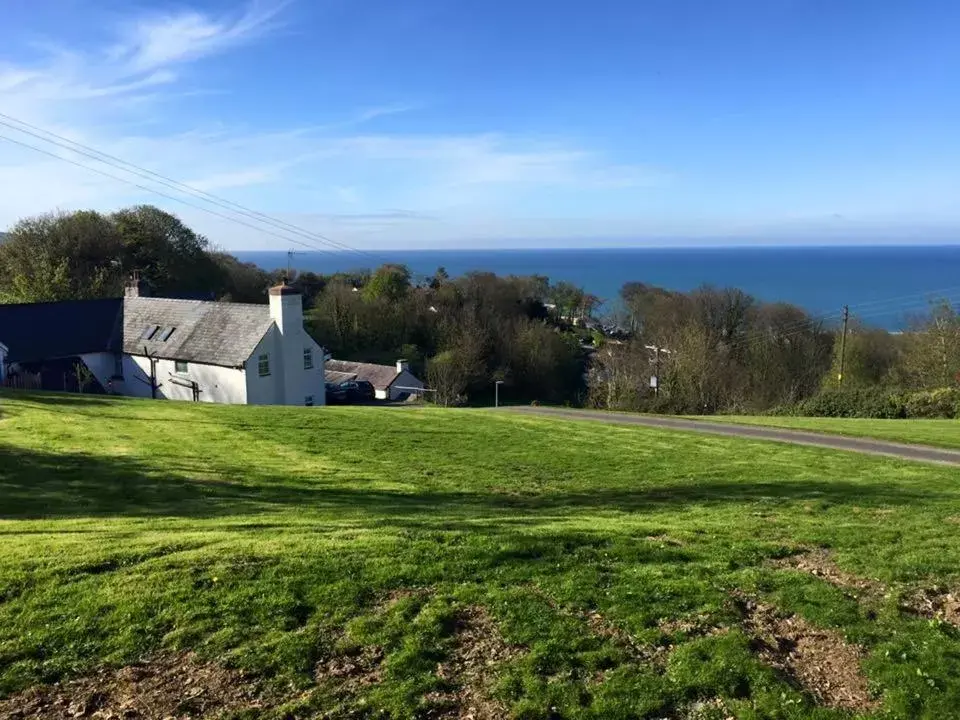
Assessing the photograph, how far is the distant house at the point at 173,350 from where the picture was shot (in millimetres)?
41031

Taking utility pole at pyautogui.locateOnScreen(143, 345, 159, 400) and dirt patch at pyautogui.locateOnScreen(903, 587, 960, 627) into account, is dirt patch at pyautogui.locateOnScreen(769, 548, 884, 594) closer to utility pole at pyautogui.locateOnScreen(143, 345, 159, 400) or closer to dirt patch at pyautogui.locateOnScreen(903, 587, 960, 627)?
dirt patch at pyautogui.locateOnScreen(903, 587, 960, 627)

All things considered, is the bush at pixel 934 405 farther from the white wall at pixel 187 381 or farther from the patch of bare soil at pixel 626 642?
the patch of bare soil at pixel 626 642

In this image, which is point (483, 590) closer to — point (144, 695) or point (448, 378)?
point (144, 695)

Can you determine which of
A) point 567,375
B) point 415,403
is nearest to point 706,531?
point 415,403

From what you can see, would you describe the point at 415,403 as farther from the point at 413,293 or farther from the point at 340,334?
the point at 413,293

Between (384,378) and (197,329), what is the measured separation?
65.7ft

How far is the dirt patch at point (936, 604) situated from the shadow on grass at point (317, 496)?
5807 mm

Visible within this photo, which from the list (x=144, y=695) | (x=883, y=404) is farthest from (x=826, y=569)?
(x=883, y=404)

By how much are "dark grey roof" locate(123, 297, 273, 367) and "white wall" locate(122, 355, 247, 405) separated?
52 cm

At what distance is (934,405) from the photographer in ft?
126

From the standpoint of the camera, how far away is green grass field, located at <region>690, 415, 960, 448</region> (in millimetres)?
25178

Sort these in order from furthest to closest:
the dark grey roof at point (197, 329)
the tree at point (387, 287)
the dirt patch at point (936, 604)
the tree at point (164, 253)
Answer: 1. the tree at point (387, 287)
2. the tree at point (164, 253)
3. the dark grey roof at point (197, 329)
4. the dirt patch at point (936, 604)

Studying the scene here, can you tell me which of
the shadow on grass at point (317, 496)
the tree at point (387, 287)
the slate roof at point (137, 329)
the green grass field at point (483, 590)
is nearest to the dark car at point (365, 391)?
the slate roof at point (137, 329)

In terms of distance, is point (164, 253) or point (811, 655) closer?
point (811, 655)
